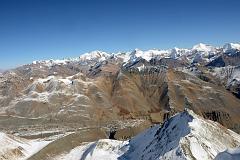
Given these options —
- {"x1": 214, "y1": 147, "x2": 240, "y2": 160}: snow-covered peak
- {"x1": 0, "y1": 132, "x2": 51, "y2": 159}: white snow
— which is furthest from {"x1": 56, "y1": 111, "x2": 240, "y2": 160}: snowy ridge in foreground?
{"x1": 214, "y1": 147, "x2": 240, "y2": 160}: snow-covered peak

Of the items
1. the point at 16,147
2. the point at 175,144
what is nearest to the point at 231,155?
the point at 175,144

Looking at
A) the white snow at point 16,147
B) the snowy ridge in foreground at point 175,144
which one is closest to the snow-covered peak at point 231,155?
the snowy ridge in foreground at point 175,144

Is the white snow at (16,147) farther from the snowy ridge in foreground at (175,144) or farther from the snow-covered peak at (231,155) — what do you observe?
the snow-covered peak at (231,155)

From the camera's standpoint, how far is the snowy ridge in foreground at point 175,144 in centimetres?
12024

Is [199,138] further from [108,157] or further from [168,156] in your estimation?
[108,157]

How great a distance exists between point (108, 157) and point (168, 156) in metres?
37.9

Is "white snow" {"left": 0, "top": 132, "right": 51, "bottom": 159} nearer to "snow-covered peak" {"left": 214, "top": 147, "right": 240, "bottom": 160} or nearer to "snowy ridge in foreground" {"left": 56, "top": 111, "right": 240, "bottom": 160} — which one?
"snowy ridge in foreground" {"left": 56, "top": 111, "right": 240, "bottom": 160}

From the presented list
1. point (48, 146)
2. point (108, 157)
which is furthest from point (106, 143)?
point (48, 146)

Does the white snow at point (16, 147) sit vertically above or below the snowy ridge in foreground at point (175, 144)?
below

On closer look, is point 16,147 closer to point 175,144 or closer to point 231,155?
point 175,144

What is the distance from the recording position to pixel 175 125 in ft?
462

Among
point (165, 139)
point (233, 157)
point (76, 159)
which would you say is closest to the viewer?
point (233, 157)

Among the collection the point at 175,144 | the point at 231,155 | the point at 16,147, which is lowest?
the point at 16,147

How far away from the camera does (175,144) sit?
12388 centimetres
